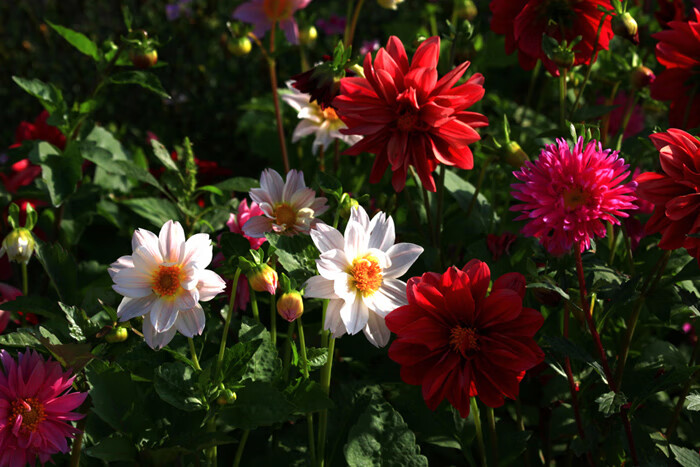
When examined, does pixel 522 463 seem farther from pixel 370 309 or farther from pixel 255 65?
pixel 255 65

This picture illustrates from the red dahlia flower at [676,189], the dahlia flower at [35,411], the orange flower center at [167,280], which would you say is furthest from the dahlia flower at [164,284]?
the red dahlia flower at [676,189]

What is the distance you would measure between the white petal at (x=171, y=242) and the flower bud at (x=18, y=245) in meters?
0.28

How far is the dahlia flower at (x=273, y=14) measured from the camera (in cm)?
132

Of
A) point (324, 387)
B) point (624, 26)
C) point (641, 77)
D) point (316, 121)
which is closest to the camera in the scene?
point (324, 387)

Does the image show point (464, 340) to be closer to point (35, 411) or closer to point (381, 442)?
point (381, 442)

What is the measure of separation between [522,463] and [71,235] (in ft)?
2.94

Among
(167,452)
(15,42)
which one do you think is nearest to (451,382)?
(167,452)

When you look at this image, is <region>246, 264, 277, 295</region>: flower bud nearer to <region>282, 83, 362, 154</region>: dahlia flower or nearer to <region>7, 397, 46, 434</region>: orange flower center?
<region>7, 397, 46, 434</region>: orange flower center

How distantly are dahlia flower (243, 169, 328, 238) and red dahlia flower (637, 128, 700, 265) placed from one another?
15.5 inches

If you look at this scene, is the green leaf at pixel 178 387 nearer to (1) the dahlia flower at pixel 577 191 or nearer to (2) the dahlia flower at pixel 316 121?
(1) the dahlia flower at pixel 577 191

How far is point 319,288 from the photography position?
0.74 meters

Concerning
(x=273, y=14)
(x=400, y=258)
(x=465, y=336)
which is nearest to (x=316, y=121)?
(x=273, y=14)

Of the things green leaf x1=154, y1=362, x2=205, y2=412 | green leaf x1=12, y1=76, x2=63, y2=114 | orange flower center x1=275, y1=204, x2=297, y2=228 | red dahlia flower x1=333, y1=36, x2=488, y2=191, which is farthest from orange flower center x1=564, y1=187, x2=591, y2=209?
green leaf x1=12, y1=76, x2=63, y2=114

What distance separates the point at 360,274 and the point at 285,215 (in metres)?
0.16
